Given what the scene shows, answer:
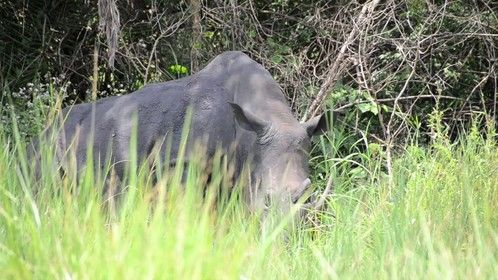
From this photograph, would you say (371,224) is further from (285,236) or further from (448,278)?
(448,278)

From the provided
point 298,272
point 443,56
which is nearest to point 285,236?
point 298,272

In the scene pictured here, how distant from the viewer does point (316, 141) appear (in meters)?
7.11

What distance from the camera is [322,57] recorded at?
7.86 m

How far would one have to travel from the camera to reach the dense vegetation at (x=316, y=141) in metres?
2.79

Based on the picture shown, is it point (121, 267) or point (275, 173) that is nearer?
point (121, 267)

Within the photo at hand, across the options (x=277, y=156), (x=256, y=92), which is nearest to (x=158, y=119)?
(x=256, y=92)

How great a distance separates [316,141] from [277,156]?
2106 mm

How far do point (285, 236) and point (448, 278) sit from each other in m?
1.77

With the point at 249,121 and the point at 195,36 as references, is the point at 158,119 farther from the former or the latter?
the point at 195,36

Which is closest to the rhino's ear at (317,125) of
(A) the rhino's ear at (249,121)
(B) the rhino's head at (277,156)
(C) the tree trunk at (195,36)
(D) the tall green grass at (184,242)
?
(B) the rhino's head at (277,156)

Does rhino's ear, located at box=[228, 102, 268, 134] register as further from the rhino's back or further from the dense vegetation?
the dense vegetation

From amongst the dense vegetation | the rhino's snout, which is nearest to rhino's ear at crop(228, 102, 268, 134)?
the dense vegetation

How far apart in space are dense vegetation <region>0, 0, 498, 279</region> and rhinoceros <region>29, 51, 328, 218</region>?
0.23 meters

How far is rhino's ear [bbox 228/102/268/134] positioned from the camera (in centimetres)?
511
